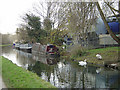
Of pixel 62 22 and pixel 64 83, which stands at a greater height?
pixel 62 22

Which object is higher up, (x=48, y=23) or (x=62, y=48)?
(x=48, y=23)

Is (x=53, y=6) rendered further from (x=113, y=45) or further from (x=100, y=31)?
(x=113, y=45)

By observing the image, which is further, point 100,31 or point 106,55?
point 100,31

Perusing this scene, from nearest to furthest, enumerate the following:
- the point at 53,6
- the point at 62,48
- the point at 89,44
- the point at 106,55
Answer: the point at 106,55 < the point at 89,44 < the point at 62,48 < the point at 53,6

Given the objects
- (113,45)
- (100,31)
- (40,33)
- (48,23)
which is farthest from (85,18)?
(40,33)

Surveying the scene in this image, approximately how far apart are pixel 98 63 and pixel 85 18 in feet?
26.1

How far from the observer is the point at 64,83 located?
9.05 metres

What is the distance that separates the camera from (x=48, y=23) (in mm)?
32500

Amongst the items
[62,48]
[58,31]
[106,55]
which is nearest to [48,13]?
[58,31]

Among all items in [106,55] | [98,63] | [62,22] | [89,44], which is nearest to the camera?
[98,63]

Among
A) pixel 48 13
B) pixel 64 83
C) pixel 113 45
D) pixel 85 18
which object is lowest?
pixel 64 83

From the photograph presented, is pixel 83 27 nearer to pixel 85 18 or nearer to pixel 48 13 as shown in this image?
pixel 85 18

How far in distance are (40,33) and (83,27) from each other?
19170 mm

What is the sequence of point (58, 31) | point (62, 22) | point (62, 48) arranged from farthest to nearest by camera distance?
point (58, 31), point (62, 22), point (62, 48)
